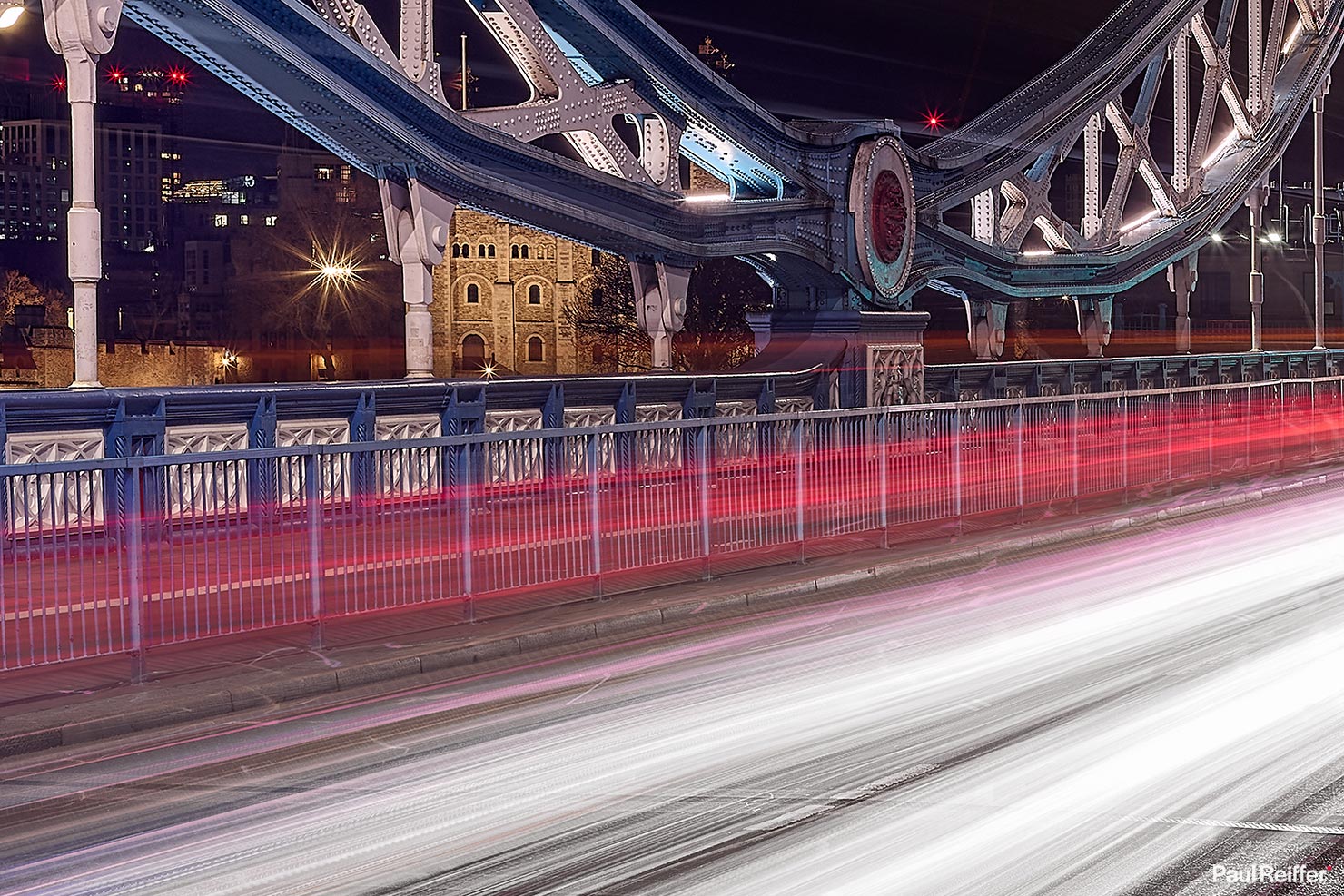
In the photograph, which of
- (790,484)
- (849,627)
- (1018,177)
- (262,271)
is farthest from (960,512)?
(262,271)

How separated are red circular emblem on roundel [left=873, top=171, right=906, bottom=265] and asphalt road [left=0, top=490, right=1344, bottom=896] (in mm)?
18792

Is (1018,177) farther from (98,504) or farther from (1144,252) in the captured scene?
(98,504)

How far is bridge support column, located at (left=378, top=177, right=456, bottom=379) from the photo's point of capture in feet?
66.4

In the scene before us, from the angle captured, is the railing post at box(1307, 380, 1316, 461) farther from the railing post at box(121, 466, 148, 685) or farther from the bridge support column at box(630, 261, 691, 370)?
the railing post at box(121, 466, 148, 685)

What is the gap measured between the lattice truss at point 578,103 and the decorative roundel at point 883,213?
1.47 m

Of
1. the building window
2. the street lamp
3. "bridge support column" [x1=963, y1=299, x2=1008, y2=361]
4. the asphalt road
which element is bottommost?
the asphalt road

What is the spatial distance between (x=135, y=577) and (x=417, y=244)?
12.0 m

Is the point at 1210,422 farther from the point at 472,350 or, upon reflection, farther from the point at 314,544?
the point at 472,350

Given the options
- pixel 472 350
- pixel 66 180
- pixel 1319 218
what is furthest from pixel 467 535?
pixel 66 180

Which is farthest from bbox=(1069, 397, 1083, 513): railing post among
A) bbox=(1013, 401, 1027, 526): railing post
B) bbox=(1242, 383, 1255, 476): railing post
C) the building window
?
the building window

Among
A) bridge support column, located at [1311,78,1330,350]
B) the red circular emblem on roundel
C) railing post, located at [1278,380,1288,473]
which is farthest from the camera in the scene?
bridge support column, located at [1311,78,1330,350]

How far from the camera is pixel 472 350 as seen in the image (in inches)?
4619

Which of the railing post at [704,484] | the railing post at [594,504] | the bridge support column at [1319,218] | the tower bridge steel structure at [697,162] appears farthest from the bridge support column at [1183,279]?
the railing post at [594,504]

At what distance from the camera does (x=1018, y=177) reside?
124ft
